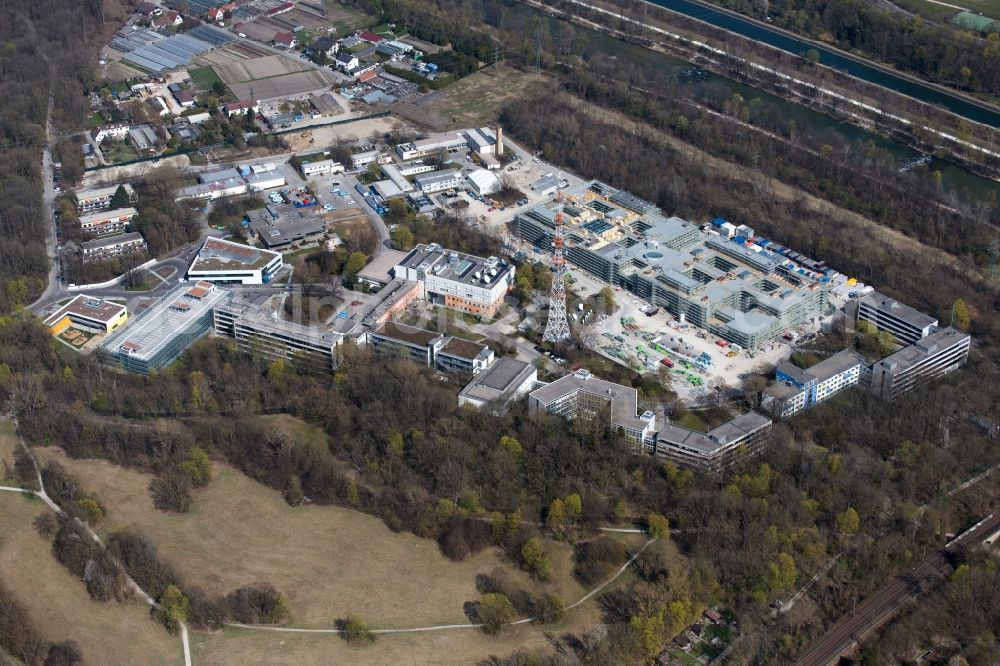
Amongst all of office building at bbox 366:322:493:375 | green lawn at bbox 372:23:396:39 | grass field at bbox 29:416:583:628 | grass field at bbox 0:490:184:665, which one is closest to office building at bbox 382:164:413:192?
office building at bbox 366:322:493:375

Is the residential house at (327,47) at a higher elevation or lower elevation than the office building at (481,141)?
higher

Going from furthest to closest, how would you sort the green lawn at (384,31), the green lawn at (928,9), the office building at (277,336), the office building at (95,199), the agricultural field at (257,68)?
1. the green lawn at (928,9)
2. the green lawn at (384,31)
3. the agricultural field at (257,68)
4. the office building at (95,199)
5. the office building at (277,336)

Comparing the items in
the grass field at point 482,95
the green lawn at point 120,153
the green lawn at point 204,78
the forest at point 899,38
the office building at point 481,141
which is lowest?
the green lawn at point 120,153

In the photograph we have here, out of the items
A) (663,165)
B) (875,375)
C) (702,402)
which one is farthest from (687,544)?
(663,165)

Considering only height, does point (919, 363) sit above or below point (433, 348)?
above

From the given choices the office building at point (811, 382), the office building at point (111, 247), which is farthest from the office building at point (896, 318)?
the office building at point (111, 247)

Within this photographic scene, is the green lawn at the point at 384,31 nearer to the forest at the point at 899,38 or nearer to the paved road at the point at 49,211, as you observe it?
the paved road at the point at 49,211

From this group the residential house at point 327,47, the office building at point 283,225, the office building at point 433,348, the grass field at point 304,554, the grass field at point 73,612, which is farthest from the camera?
the residential house at point 327,47

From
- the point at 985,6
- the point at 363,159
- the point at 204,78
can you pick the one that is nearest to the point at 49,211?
the point at 363,159

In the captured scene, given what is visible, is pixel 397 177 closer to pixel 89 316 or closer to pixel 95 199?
pixel 95 199
